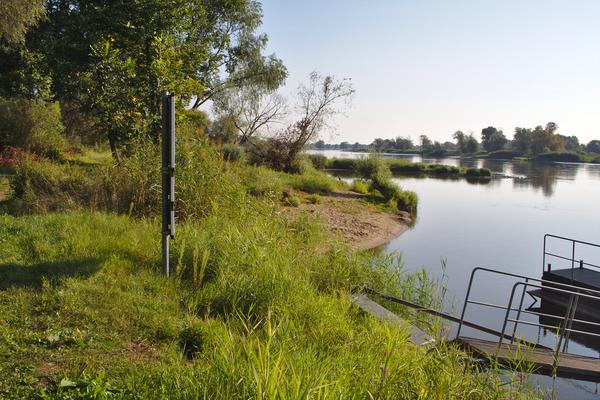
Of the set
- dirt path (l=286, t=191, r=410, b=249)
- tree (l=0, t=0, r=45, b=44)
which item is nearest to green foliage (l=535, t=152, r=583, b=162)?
dirt path (l=286, t=191, r=410, b=249)

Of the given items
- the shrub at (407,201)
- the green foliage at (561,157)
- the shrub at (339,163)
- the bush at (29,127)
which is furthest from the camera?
the green foliage at (561,157)

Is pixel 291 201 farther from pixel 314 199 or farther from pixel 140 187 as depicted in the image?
pixel 140 187

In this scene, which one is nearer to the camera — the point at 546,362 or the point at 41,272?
the point at 41,272

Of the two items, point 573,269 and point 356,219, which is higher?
point 356,219

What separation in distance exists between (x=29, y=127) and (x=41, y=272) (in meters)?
17.6

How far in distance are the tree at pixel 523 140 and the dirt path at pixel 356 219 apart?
102 m

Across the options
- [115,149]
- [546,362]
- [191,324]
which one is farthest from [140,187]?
[546,362]

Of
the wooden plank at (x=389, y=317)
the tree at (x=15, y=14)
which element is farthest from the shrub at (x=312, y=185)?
the wooden plank at (x=389, y=317)

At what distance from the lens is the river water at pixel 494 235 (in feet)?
33.4

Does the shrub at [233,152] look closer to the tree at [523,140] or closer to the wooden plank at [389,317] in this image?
the wooden plank at [389,317]

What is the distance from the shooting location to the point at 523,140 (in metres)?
118

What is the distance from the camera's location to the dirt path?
16655 mm

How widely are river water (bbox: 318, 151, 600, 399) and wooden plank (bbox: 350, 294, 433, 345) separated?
9.27 feet

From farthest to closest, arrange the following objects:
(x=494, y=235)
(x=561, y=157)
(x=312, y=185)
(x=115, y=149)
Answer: (x=561, y=157) < (x=312, y=185) < (x=494, y=235) < (x=115, y=149)
